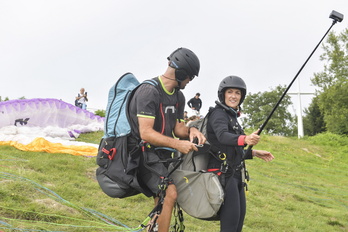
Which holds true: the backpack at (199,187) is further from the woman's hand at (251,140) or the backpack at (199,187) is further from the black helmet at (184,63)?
the black helmet at (184,63)

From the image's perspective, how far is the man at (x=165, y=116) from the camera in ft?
12.9

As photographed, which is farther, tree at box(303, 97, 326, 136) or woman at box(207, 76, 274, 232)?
tree at box(303, 97, 326, 136)

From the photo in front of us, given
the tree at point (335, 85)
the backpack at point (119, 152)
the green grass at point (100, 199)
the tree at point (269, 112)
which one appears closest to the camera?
the backpack at point (119, 152)

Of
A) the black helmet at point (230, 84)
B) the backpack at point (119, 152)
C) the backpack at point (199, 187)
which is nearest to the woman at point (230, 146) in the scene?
the black helmet at point (230, 84)

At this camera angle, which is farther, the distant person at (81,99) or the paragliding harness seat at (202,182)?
the distant person at (81,99)

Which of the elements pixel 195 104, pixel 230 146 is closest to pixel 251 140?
pixel 230 146

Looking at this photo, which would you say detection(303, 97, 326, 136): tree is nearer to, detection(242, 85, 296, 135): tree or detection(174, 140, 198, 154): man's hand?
detection(242, 85, 296, 135): tree

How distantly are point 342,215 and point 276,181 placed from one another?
3479 mm

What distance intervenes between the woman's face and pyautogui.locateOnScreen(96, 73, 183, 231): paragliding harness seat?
90cm

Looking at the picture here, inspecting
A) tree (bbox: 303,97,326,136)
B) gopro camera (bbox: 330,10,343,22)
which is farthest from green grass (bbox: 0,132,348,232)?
tree (bbox: 303,97,326,136)

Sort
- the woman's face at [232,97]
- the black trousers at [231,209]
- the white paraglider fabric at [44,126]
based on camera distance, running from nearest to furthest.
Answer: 1. the black trousers at [231,209]
2. the woman's face at [232,97]
3. the white paraglider fabric at [44,126]

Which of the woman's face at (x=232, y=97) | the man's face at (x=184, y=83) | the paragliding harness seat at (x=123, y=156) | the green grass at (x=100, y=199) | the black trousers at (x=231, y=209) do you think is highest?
the man's face at (x=184, y=83)

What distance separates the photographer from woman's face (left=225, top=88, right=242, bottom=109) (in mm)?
4574

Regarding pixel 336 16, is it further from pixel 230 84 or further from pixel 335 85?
pixel 335 85
